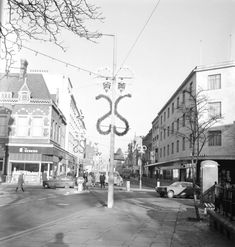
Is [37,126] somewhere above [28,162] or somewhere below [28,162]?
above

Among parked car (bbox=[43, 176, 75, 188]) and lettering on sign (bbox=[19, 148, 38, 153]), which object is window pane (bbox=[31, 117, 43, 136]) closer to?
lettering on sign (bbox=[19, 148, 38, 153])

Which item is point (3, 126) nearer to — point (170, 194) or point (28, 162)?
point (28, 162)

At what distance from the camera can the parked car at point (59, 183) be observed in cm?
4016

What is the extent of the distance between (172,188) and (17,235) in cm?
2323

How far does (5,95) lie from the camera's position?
4994 cm

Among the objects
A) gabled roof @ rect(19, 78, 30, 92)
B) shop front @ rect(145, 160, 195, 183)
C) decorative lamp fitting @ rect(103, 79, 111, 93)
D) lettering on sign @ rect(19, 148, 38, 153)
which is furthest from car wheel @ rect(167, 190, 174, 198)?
gabled roof @ rect(19, 78, 30, 92)

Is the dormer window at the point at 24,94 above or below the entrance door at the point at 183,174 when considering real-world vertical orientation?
above

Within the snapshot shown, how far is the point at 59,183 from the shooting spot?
1597 inches

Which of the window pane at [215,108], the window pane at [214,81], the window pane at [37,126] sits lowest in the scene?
the window pane at [37,126]

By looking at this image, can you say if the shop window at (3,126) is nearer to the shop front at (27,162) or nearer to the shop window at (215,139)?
the shop front at (27,162)

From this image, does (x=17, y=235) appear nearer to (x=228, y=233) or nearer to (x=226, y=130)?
(x=228, y=233)

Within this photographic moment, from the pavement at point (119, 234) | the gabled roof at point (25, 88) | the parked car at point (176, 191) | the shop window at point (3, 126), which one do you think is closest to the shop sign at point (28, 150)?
the shop window at point (3, 126)

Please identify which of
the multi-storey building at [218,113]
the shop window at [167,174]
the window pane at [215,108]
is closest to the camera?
the multi-storey building at [218,113]

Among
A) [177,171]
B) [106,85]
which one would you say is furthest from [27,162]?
[106,85]
